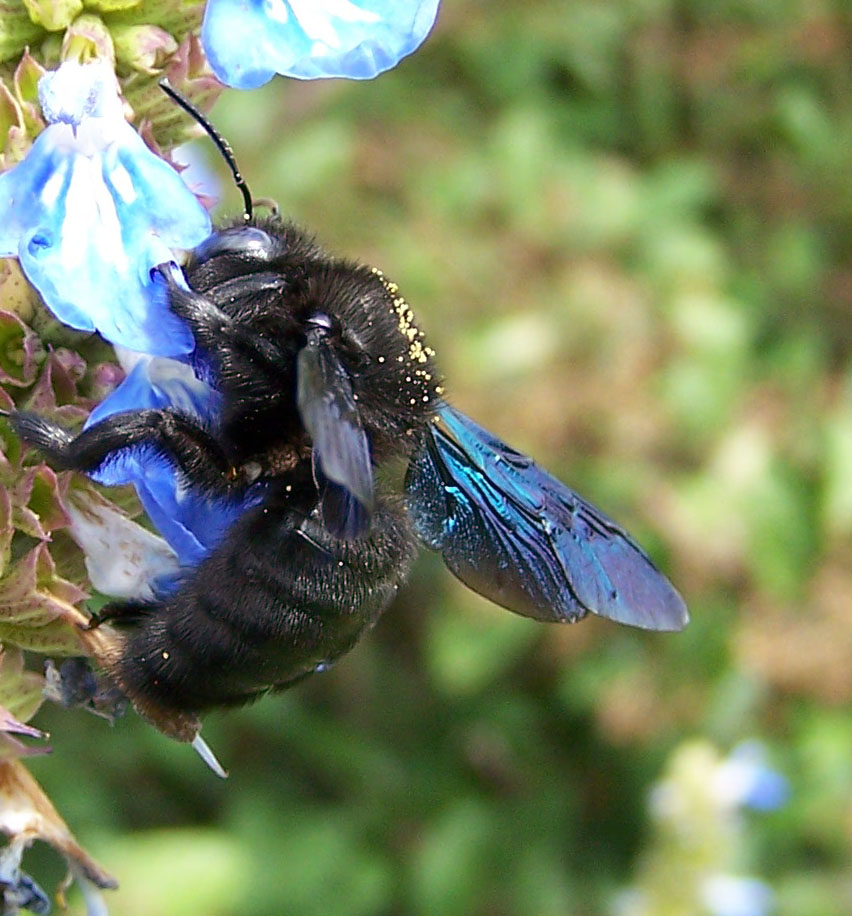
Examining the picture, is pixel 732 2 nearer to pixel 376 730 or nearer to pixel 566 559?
pixel 376 730

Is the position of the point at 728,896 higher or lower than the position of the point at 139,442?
lower

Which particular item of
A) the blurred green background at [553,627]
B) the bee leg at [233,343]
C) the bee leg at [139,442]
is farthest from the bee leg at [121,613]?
the blurred green background at [553,627]

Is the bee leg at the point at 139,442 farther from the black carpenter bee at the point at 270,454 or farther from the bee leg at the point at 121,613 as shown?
the bee leg at the point at 121,613

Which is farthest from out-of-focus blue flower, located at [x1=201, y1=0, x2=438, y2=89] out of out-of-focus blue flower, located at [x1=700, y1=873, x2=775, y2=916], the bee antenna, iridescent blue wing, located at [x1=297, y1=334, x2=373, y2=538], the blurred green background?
out-of-focus blue flower, located at [x1=700, y1=873, x2=775, y2=916]

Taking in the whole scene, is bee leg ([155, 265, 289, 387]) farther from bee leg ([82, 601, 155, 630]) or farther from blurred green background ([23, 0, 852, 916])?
blurred green background ([23, 0, 852, 916])

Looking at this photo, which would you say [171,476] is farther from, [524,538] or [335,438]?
[524,538]

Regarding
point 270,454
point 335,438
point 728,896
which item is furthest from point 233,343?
point 728,896

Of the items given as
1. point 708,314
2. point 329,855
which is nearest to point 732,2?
point 708,314

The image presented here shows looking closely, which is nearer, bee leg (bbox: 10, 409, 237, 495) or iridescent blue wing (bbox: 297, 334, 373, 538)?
iridescent blue wing (bbox: 297, 334, 373, 538)
